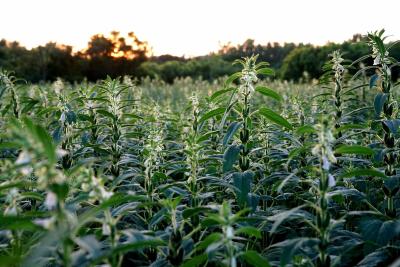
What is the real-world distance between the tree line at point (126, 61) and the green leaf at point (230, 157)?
25.2 meters

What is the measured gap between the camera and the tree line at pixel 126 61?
30.8 meters

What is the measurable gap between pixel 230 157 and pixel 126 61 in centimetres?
3871

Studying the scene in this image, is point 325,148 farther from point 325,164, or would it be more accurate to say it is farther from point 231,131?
point 231,131

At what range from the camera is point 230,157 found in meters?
2.97

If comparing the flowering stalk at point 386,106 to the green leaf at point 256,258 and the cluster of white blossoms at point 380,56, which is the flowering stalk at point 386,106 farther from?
the green leaf at point 256,258

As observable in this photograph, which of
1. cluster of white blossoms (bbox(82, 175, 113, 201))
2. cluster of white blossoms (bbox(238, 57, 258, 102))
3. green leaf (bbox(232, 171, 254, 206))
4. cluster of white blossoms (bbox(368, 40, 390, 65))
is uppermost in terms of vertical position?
cluster of white blossoms (bbox(368, 40, 390, 65))

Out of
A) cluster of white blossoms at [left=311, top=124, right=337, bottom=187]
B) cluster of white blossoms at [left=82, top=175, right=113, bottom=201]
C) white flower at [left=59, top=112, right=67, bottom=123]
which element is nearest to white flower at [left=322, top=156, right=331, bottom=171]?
cluster of white blossoms at [left=311, top=124, right=337, bottom=187]

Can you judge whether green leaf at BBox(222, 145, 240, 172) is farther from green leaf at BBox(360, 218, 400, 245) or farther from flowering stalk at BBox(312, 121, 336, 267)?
green leaf at BBox(360, 218, 400, 245)

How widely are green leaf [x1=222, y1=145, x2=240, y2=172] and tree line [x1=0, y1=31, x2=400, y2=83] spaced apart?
2516 centimetres

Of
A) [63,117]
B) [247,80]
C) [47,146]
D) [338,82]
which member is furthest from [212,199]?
[47,146]

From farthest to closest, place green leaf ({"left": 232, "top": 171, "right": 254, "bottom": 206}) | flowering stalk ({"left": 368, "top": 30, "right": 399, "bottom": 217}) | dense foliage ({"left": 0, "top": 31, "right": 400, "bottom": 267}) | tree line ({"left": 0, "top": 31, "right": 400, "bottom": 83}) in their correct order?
tree line ({"left": 0, "top": 31, "right": 400, "bottom": 83}) < flowering stalk ({"left": 368, "top": 30, "right": 399, "bottom": 217}) < green leaf ({"left": 232, "top": 171, "right": 254, "bottom": 206}) < dense foliage ({"left": 0, "top": 31, "right": 400, "bottom": 267})

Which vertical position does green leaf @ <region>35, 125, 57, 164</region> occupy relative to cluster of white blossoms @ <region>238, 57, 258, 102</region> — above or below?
below

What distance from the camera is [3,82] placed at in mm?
4887

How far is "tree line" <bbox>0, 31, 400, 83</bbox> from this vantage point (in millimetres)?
30750
